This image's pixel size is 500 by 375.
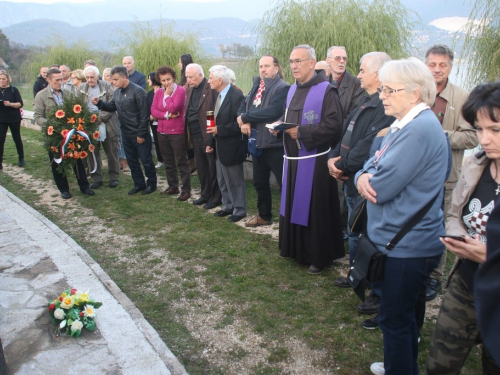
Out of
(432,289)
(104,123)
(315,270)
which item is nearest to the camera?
(432,289)

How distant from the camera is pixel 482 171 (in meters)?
2.45

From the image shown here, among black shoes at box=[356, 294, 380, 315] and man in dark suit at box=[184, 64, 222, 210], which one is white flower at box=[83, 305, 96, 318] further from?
man in dark suit at box=[184, 64, 222, 210]

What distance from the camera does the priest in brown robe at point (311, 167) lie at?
4.66m

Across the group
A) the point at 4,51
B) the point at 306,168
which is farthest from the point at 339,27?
the point at 4,51

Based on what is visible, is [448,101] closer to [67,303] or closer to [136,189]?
[67,303]

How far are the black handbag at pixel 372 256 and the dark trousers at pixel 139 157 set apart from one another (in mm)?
5586

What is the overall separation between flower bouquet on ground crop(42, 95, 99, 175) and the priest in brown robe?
427 centimetres

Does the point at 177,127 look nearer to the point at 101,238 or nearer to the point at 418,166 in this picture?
the point at 101,238

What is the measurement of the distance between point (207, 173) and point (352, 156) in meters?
3.80

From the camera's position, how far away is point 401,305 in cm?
272

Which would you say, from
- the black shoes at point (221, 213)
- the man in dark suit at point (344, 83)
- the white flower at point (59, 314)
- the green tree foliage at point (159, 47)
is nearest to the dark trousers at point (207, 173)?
the black shoes at point (221, 213)

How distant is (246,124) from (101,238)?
2.45 metres

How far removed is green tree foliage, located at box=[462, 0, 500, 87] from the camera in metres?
6.47

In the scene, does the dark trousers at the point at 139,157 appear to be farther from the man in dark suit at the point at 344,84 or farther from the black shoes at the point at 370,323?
the black shoes at the point at 370,323
